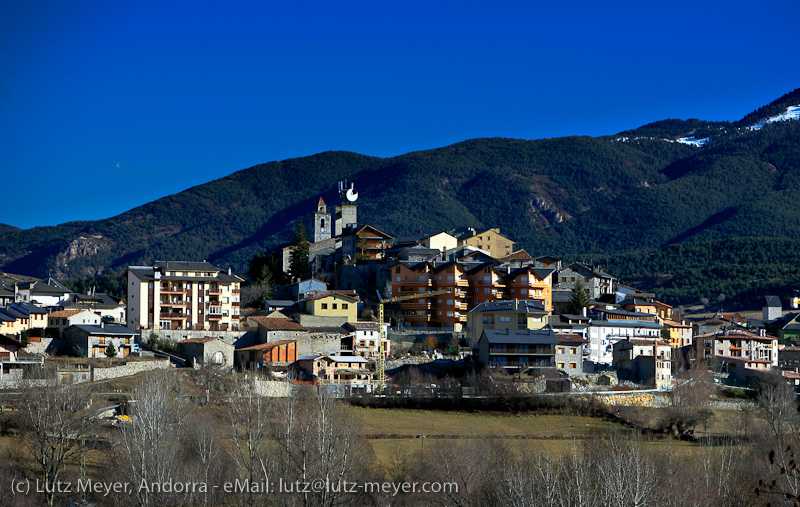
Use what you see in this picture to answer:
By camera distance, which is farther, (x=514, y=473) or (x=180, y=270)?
(x=180, y=270)

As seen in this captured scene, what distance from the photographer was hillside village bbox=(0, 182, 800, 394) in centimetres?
7925

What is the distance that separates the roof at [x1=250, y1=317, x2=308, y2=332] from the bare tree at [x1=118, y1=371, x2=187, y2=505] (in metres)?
24.3

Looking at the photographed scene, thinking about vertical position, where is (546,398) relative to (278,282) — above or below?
below

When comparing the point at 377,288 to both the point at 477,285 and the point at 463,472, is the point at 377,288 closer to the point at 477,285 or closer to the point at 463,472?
the point at 477,285

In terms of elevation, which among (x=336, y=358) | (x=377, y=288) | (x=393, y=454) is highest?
(x=377, y=288)

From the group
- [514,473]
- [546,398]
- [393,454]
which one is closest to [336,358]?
[546,398]

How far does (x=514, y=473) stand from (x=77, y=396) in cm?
2428

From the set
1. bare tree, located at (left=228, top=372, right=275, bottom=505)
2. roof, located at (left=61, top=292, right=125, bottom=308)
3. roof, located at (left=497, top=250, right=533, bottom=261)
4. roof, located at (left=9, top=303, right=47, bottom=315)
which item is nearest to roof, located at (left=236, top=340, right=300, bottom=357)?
bare tree, located at (left=228, top=372, right=275, bottom=505)

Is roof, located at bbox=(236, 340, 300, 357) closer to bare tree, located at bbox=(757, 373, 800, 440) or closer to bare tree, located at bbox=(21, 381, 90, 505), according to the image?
bare tree, located at bbox=(21, 381, 90, 505)

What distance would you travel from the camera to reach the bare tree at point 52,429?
51.8 meters

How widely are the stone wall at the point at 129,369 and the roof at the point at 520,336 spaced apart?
79.9 ft

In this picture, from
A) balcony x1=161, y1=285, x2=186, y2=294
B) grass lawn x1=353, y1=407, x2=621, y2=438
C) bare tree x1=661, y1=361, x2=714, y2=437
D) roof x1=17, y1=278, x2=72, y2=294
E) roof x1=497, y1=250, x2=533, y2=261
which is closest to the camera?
grass lawn x1=353, y1=407, x2=621, y2=438

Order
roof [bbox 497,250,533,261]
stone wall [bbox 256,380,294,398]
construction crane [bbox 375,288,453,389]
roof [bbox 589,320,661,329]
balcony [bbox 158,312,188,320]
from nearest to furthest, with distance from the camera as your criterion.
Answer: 1. stone wall [bbox 256,380,294,398]
2. construction crane [bbox 375,288,453,389]
3. balcony [bbox 158,312,188,320]
4. roof [bbox 589,320,661,329]
5. roof [bbox 497,250,533,261]

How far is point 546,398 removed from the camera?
7725 centimetres
